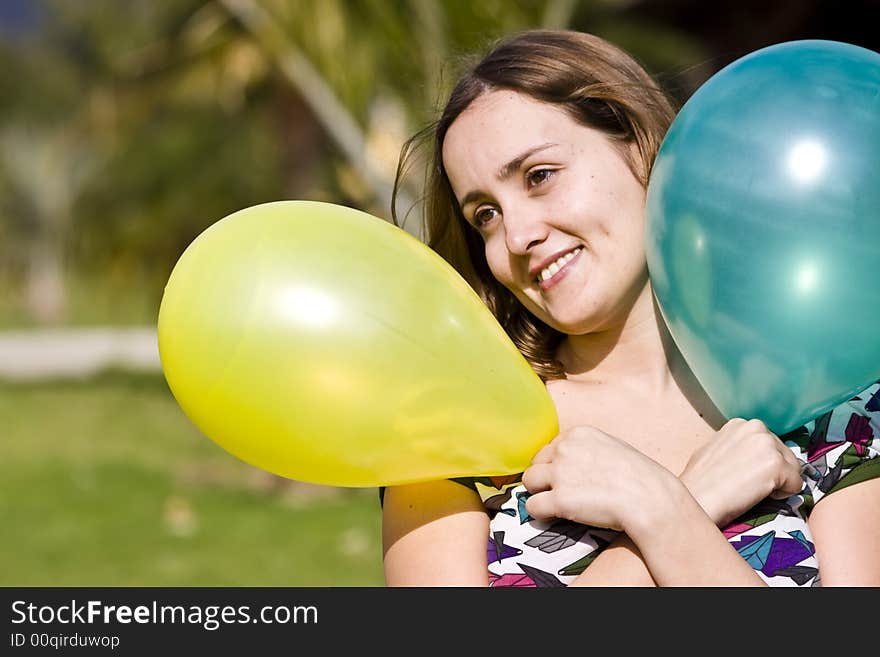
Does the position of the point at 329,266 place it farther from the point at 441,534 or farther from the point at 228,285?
the point at 441,534

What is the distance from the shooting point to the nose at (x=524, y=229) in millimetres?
1569

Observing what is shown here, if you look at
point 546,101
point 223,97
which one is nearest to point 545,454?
point 546,101

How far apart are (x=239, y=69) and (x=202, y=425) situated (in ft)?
29.9

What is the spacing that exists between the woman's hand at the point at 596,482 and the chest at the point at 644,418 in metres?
0.16

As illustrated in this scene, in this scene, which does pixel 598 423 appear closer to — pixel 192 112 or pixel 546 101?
pixel 546 101

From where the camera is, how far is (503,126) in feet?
5.33

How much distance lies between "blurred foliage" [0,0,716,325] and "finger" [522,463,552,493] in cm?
80

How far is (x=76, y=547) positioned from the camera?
5.86 meters

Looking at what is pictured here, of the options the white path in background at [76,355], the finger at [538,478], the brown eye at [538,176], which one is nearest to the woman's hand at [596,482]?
the finger at [538,478]

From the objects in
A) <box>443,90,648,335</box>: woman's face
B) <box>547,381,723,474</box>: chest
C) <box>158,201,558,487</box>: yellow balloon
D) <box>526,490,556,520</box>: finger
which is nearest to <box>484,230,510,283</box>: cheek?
<box>443,90,648,335</box>: woman's face

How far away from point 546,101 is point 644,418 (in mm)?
491

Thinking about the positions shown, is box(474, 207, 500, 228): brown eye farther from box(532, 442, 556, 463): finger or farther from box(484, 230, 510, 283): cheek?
box(532, 442, 556, 463): finger

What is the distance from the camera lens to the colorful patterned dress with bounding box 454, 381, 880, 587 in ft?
4.81
